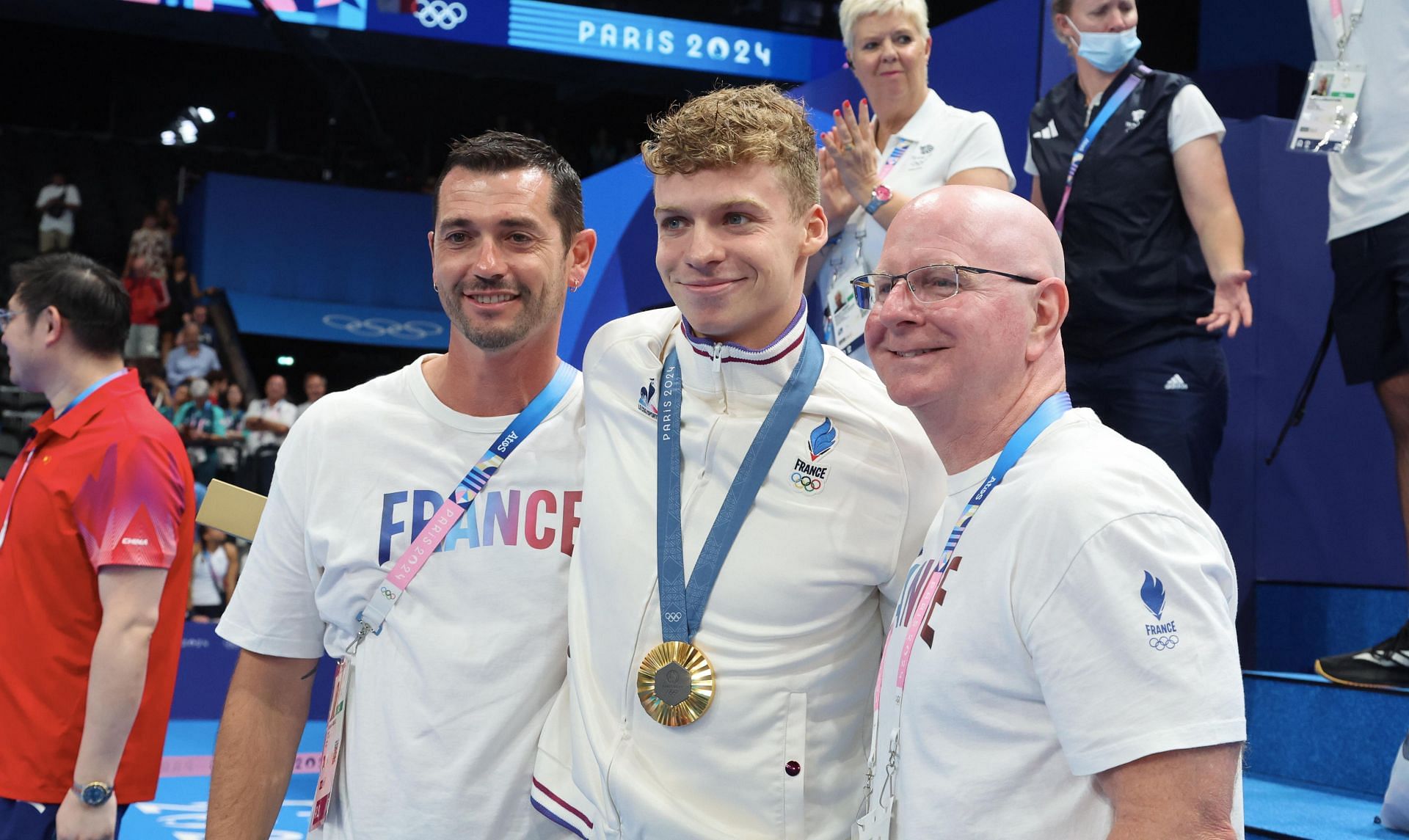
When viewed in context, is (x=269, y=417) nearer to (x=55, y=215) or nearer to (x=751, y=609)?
(x=55, y=215)

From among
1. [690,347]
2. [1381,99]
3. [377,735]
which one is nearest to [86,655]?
[377,735]

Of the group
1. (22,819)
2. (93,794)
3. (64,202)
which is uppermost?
(64,202)

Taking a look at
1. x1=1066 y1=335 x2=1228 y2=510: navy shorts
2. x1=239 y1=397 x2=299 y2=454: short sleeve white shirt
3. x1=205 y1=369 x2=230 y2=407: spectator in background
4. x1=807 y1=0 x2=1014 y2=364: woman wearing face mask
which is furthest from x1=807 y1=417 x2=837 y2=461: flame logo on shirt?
x1=205 y1=369 x2=230 y2=407: spectator in background

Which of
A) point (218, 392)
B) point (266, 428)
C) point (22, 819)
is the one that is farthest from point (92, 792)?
point (218, 392)

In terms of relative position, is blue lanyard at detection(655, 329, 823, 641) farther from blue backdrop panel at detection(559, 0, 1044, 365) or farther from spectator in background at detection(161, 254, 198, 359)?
spectator in background at detection(161, 254, 198, 359)

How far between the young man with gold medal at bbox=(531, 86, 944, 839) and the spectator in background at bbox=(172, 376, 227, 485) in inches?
378

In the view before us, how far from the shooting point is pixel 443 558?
2.30 metres

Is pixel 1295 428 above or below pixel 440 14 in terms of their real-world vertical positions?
below

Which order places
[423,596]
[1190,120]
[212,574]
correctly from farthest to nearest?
[212,574] < [1190,120] < [423,596]

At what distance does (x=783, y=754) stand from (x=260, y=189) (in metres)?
18.7

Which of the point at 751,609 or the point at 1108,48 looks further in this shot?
the point at 1108,48

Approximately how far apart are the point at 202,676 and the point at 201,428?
5029 millimetres

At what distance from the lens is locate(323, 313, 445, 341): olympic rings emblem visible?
61.6ft

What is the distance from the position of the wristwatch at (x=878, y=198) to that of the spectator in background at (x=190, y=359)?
12408 millimetres
